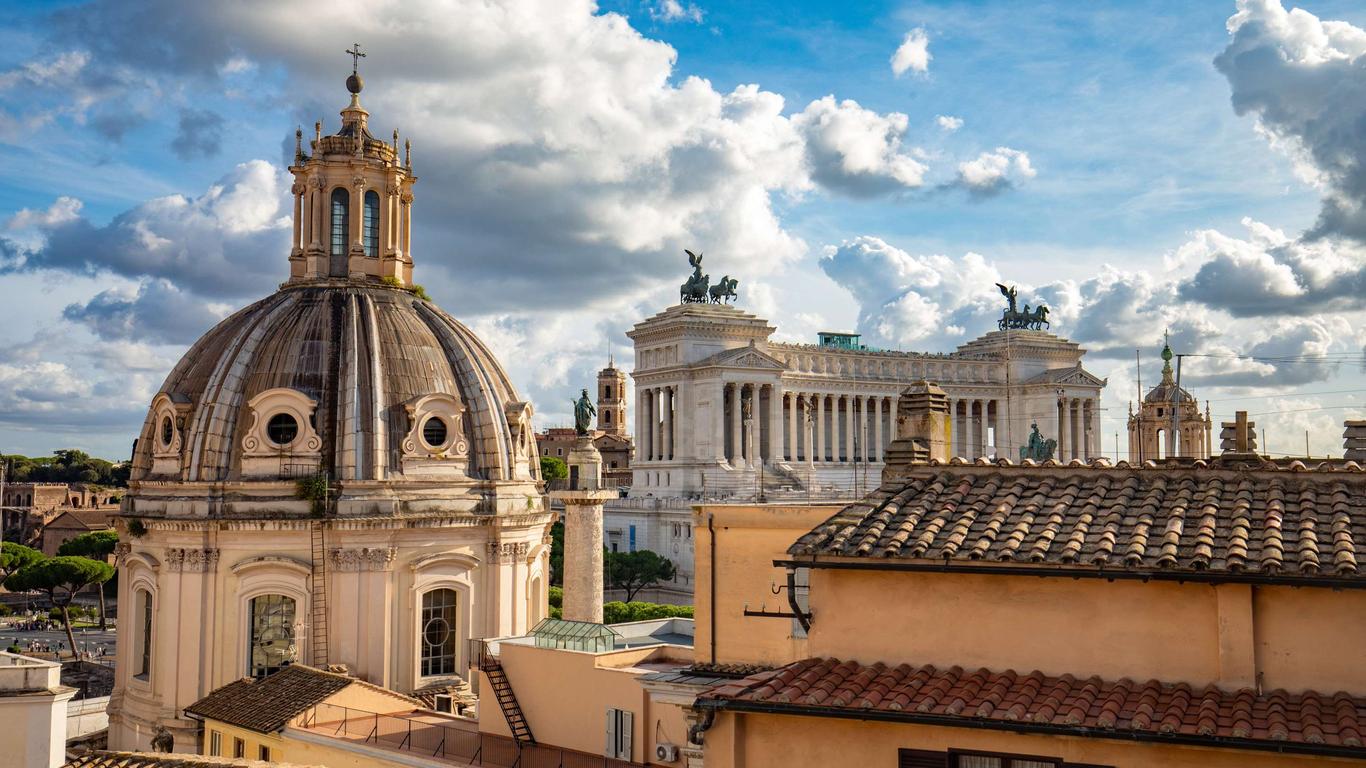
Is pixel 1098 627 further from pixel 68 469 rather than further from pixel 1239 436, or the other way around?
pixel 68 469

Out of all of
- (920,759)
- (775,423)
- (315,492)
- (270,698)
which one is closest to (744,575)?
(920,759)

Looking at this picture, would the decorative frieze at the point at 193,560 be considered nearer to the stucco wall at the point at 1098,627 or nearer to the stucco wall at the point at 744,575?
the stucco wall at the point at 744,575

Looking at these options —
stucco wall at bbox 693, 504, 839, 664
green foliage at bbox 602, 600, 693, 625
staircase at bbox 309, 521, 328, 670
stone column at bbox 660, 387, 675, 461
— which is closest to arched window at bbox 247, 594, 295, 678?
staircase at bbox 309, 521, 328, 670

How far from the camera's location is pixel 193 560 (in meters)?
37.8

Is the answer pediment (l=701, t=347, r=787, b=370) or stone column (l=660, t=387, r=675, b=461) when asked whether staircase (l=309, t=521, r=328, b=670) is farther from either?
stone column (l=660, t=387, r=675, b=461)

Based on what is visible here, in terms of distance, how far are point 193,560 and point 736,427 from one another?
75167mm

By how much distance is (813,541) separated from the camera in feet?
50.8

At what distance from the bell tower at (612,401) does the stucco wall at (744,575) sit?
155521 mm

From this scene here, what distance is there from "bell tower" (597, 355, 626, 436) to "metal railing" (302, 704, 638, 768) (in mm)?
147551

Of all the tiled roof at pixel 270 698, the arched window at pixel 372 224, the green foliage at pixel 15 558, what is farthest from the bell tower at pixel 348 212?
the green foliage at pixel 15 558

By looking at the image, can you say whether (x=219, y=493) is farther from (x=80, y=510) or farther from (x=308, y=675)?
(x=80, y=510)

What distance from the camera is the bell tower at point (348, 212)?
4484 cm

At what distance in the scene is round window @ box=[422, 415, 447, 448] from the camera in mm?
40125

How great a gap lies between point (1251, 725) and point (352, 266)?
122 feet
